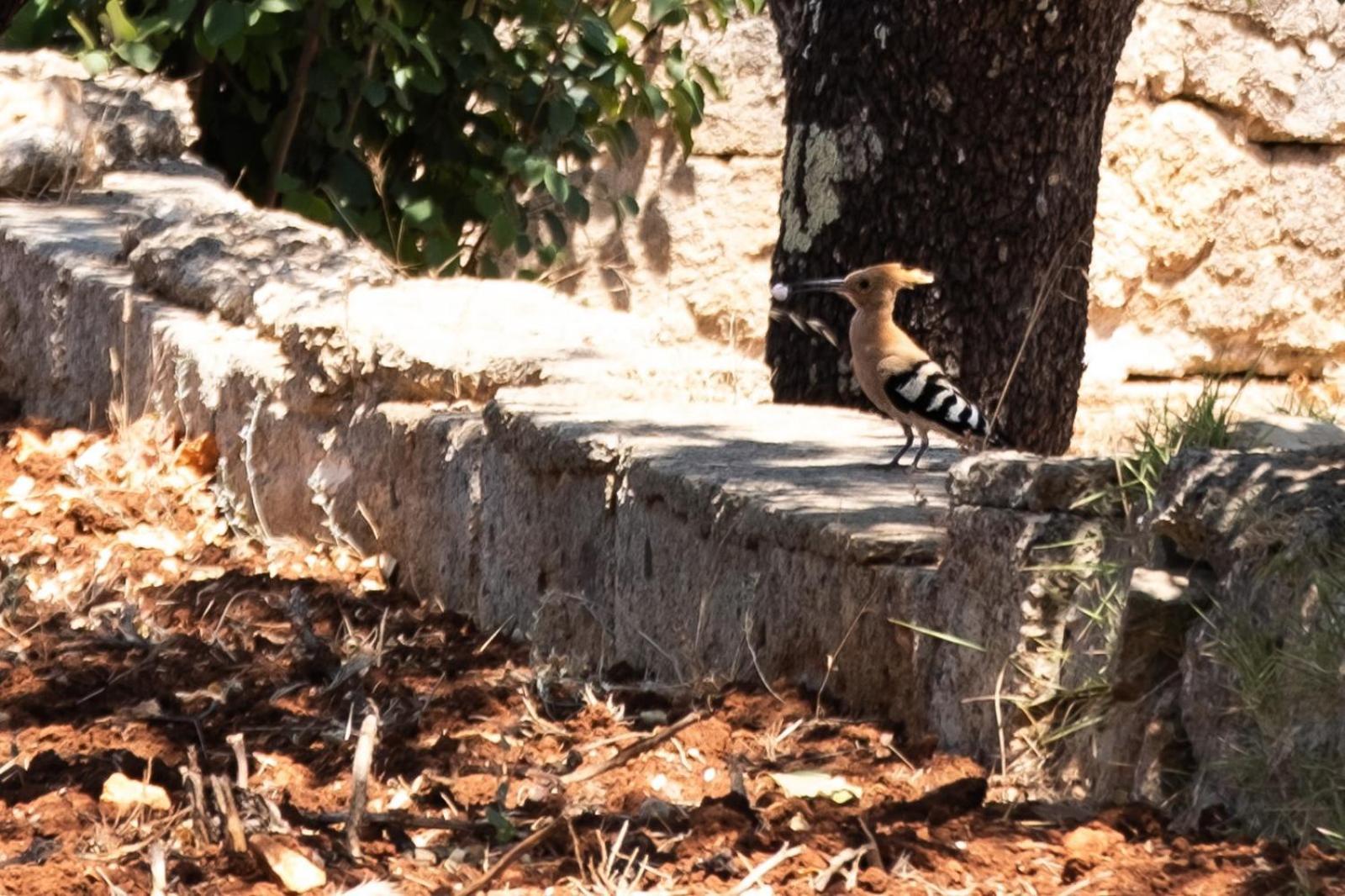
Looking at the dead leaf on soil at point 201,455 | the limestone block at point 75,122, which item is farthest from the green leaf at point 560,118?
the dead leaf on soil at point 201,455

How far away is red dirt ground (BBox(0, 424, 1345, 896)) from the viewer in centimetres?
240

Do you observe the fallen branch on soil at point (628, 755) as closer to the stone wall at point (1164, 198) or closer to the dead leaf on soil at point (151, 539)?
the dead leaf on soil at point (151, 539)

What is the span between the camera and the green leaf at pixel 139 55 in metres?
6.78

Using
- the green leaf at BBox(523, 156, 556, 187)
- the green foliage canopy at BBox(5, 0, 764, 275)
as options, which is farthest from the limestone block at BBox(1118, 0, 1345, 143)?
the green leaf at BBox(523, 156, 556, 187)

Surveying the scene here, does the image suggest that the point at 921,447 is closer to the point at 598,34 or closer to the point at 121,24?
the point at 598,34

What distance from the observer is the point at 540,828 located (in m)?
2.54

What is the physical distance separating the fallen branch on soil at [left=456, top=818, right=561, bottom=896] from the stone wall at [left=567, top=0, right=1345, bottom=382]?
595 cm

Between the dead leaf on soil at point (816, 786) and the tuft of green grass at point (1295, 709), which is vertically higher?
the tuft of green grass at point (1295, 709)

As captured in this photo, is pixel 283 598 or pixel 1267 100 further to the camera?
pixel 1267 100

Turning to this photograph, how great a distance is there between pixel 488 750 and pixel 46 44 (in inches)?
181

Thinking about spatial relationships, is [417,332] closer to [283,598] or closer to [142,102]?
[283,598]

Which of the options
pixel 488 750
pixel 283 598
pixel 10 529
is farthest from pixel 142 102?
pixel 488 750

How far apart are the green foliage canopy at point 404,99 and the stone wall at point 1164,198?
117 cm

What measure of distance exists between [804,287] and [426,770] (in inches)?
68.8
